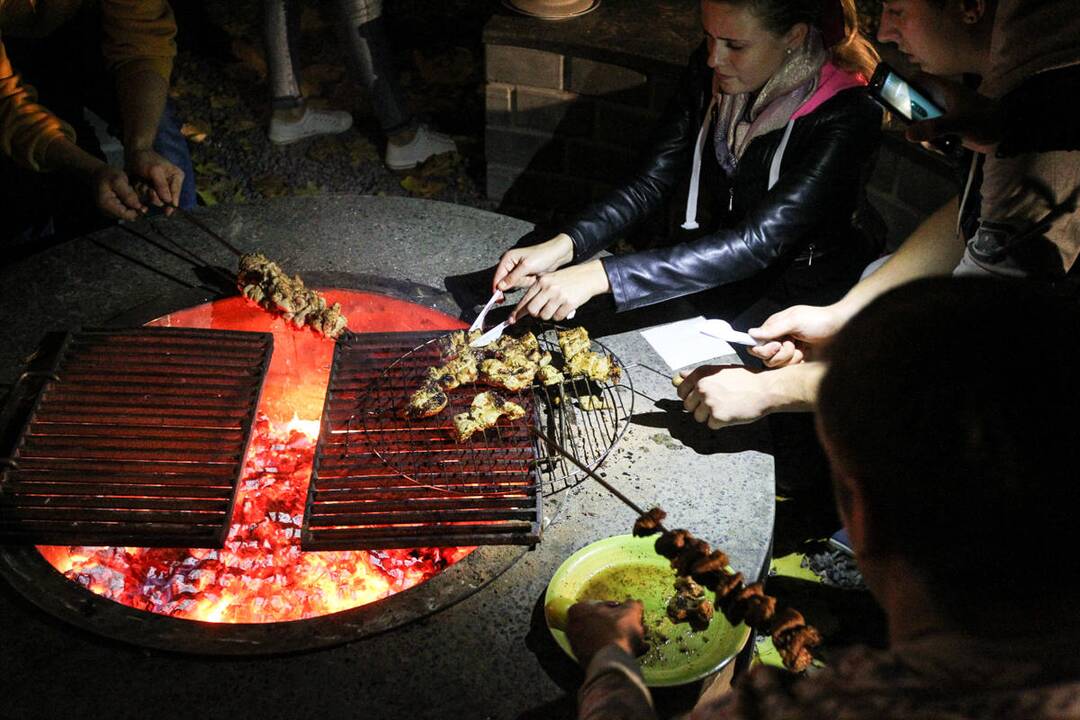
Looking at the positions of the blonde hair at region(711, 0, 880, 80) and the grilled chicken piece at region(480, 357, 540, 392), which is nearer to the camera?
the grilled chicken piece at region(480, 357, 540, 392)

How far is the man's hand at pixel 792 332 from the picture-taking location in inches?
143

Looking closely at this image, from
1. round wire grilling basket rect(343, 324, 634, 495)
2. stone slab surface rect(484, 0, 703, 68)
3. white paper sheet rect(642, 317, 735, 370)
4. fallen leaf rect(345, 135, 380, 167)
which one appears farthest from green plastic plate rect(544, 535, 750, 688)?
fallen leaf rect(345, 135, 380, 167)

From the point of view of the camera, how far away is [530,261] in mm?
4188

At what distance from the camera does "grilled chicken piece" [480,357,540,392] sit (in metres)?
3.63

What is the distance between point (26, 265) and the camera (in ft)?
14.1

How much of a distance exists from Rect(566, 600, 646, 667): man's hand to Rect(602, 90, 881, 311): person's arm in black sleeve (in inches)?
76.9

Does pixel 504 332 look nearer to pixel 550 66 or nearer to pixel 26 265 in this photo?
pixel 26 265

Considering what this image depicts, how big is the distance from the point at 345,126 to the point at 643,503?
6.09 m

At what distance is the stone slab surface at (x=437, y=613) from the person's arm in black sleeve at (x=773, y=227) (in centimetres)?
25

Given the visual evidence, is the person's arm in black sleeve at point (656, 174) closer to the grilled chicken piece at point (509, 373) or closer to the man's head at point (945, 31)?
the grilled chicken piece at point (509, 373)

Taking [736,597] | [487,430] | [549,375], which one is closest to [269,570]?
[487,430]

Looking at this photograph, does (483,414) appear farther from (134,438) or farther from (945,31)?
(945,31)

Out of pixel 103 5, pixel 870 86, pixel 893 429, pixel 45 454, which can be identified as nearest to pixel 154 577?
pixel 45 454

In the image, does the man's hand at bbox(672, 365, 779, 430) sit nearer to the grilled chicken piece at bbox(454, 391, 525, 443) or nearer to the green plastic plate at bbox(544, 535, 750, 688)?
the green plastic plate at bbox(544, 535, 750, 688)
